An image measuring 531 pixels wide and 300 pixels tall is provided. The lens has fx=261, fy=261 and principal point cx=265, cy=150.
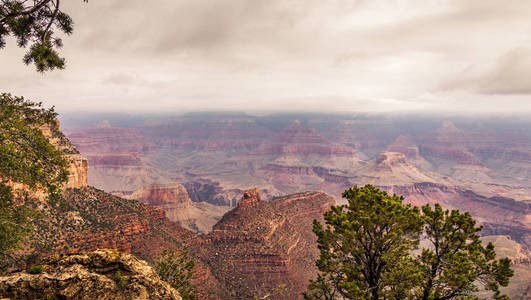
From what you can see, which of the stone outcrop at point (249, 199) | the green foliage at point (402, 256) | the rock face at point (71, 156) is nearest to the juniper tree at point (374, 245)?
the green foliage at point (402, 256)

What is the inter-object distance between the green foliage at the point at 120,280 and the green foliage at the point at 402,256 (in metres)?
10.1

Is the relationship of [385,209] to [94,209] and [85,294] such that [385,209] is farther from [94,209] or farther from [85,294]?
[94,209]

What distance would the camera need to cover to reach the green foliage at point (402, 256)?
13.1 m

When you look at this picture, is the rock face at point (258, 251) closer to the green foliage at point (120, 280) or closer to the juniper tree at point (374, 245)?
the juniper tree at point (374, 245)

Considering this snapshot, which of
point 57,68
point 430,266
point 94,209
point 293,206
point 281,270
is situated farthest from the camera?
point 293,206

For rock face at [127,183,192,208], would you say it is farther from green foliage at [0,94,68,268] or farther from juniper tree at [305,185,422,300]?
juniper tree at [305,185,422,300]

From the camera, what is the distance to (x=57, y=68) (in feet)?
41.6

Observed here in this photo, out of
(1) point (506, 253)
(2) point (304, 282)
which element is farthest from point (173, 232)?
(1) point (506, 253)

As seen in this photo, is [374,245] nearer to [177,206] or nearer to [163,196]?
[177,206]

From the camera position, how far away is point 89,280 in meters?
8.05

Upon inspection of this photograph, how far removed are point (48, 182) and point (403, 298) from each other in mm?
19715

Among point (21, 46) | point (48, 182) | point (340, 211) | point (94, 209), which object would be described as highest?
point (21, 46)

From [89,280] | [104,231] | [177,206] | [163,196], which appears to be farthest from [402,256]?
[163,196]

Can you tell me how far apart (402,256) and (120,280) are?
44.1ft
